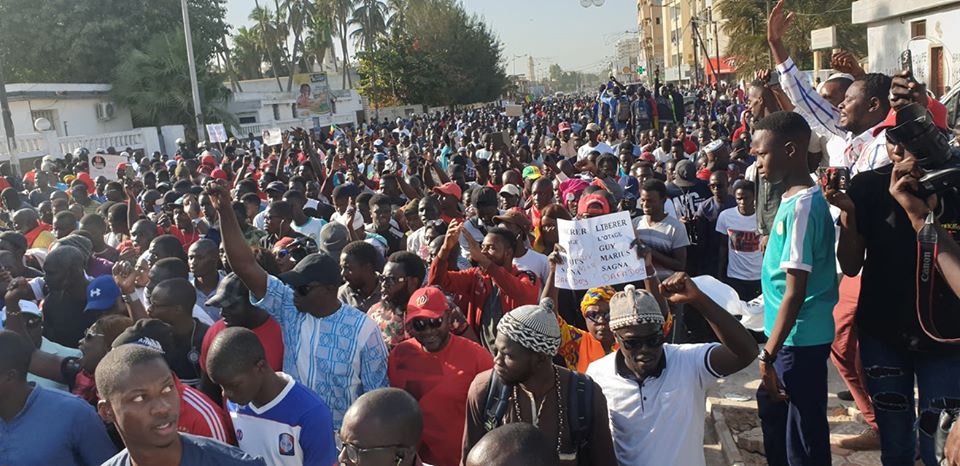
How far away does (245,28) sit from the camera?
6378 centimetres

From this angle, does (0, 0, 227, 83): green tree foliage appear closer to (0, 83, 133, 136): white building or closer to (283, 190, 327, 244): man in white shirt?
(0, 83, 133, 136): white building

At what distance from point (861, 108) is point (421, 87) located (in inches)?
2012

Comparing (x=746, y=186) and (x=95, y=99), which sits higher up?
(x=95, y=99)

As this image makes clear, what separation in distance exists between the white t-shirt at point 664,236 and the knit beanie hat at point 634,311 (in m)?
2.44

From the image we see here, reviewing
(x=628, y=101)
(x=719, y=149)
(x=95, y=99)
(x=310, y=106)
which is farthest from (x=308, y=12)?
(x=719, y=149)

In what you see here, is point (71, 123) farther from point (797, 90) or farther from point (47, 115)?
point (797, 90)

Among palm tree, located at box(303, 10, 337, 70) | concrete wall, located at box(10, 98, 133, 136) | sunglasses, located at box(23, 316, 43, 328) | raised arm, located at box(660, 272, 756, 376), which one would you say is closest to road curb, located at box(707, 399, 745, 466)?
raised arm, located at box(660, 272, 756, 376)

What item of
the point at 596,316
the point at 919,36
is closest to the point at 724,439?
the point at 596,316

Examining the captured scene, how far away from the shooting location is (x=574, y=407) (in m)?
2.77

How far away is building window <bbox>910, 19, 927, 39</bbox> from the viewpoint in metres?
13.3

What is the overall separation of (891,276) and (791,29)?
102 feet

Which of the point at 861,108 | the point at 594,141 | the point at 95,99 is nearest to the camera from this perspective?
the point at 861,108

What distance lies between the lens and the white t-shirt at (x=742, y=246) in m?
6.07

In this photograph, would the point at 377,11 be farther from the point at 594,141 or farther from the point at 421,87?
the point at 594,141
